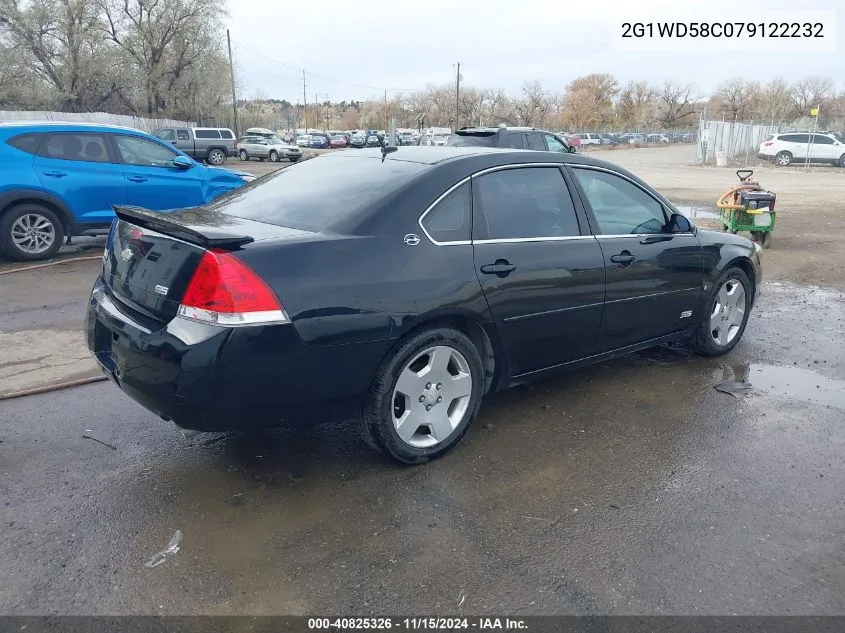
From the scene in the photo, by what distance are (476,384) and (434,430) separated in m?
0.35

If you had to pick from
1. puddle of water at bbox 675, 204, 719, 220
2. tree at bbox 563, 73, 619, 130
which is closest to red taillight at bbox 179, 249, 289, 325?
puddle of water at bbox 675, 204, 719, 220

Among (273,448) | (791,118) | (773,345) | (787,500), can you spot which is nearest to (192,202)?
(273,448)

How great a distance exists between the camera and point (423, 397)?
3.47 metres

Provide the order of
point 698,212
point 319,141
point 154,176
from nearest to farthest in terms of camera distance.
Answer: point 154,176 → point 698,212 → point 319,141

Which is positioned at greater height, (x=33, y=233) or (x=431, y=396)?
(x=33, y=233)

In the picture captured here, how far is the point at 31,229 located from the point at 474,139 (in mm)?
7500

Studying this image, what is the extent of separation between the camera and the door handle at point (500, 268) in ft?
11.8

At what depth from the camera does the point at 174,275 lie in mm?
3045

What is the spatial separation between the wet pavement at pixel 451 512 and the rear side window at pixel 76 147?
5203 millimetres

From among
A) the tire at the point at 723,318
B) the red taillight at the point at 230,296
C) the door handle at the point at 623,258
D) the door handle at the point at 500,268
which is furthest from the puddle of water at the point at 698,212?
the red taillight at the point at 230,296

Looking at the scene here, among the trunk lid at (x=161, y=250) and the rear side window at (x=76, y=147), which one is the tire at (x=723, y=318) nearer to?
the trunk lid at (x=161, y=250)

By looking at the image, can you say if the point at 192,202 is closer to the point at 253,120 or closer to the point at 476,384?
the point at 476,384

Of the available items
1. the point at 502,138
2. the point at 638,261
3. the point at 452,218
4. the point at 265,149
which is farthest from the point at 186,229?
the point at 265,149

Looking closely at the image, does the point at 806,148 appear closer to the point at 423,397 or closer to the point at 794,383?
the point at 794,383
